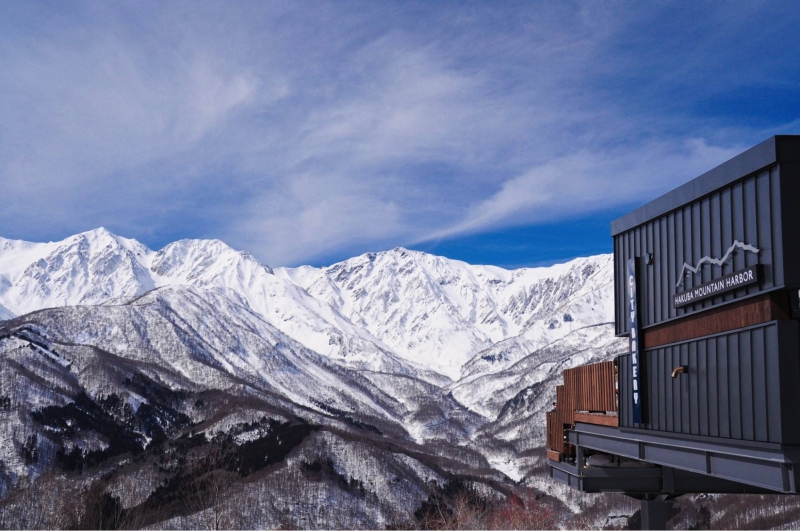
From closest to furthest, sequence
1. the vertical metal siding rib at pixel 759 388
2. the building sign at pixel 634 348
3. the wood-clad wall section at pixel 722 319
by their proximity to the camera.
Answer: the vertical metal siding rib at pixel 759 388 < the wood-clad wall section at pixel 722 319 < the building sign at pixel 634 348

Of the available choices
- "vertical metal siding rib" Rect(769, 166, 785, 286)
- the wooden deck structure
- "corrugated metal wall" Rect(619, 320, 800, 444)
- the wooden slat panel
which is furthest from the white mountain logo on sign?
the wooden slat panel

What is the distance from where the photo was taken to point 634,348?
21312 millimetres

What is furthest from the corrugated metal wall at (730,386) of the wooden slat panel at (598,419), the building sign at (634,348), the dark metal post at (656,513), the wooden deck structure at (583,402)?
the dark metal post at (656,513)

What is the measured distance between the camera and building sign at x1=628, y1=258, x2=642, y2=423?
2059 centimetres

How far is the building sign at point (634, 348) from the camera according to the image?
2059 centimetres

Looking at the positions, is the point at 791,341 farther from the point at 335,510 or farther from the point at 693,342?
the point at 335,510

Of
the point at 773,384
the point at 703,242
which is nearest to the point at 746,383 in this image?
the point at 773,384

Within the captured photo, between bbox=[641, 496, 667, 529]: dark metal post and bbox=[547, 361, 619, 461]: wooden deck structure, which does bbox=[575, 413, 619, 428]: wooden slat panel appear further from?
bbox=[641, 496, 667, 529]: dark metal post

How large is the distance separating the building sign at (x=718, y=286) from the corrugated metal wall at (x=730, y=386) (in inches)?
38.2

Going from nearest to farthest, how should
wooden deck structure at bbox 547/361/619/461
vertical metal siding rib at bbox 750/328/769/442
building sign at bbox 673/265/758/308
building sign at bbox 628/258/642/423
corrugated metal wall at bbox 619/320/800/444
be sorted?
corrugated metal wall at bbox 619/320/800/444 → vertical metal siding rib at bbox 750/328/769/442 → building sign at bbox 673/265/758/308 → building sign at bbox 628/258/642/423 → wooden deck structure at bbox 547/361/619/461

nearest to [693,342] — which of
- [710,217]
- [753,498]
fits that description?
[710,217]

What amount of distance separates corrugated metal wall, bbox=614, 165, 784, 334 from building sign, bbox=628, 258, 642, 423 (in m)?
0.22

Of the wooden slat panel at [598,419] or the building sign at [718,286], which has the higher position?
the building sign at [718,286]

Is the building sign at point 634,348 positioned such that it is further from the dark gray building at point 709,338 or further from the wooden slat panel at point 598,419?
the wooden slat panel at point 598,419
